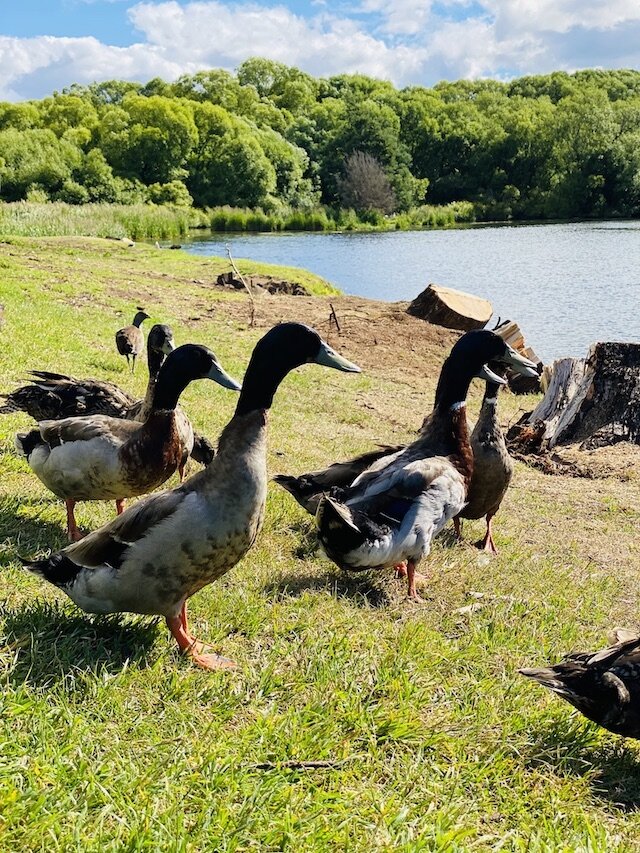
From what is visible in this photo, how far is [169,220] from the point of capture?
43.1 m

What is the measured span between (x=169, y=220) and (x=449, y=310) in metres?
30.4

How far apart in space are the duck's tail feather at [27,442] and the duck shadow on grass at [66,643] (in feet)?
5.32

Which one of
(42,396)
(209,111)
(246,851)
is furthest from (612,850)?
(209,111)

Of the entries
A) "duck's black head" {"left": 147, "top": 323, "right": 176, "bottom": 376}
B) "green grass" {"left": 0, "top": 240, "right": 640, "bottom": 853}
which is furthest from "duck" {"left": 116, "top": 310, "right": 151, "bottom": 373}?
"green grass" {"left": 0, "top": 240, "right": 640, "bottom": 853}

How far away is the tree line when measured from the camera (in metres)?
60.8

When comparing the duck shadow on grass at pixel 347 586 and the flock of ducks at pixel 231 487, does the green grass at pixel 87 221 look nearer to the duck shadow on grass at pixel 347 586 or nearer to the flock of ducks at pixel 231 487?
the flock of ducks at pixel 231 487

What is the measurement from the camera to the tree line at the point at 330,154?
60.8 metres

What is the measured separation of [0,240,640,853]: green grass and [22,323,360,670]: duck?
23cm

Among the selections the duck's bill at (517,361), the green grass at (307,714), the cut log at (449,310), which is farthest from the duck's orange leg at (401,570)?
the cut log at (449,310)

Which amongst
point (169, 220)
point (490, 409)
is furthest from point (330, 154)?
point (490, 409)

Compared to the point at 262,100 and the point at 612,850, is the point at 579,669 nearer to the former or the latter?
the point at 612,850

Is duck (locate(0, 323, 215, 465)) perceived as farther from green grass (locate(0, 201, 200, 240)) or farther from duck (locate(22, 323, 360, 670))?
green grass (locate(0, 201, 200, 240))

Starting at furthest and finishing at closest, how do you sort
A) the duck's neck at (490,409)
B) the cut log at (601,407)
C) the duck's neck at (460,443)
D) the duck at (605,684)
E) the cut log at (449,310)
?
1. the cut log at (449,310)
2. the cut log at (601,407)
3. the duck's neck at (490,409)
4. the duck's neck at (460,443)
5. the duck at (605,684)

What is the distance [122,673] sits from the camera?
2924 millimetres
